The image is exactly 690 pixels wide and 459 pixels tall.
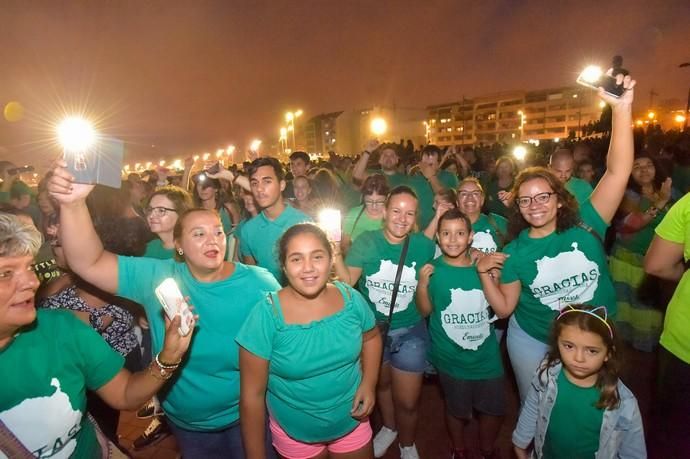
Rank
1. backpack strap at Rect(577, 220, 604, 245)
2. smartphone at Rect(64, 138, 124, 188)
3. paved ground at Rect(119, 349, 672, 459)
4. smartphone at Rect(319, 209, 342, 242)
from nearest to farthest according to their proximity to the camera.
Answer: smartphone at Rect(64, 138, 124, 188) < backpack strap at Rect(577, 220, 604, 245) < smartphone at Rect(319, 209, 342, 242) < paved ground at Rect(119, 349, 672, 459)

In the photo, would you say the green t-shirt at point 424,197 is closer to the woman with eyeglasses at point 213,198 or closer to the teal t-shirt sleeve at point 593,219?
the woman with eyeglasses at point 213,198

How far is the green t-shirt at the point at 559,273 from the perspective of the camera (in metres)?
2.96

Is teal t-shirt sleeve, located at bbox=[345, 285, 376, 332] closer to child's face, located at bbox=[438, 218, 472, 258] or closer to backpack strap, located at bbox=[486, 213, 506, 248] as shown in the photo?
child's face, located at bbox=[438, 218, 472, 258]

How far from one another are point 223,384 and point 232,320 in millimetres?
413

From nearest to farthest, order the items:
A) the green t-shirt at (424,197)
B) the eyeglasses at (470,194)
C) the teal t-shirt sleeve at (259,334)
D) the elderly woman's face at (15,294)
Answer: the elderly woman's face at (15,294) → the teal t-shirt sleeve at (259,334) → the eyeglasses at (470,194) → the green t-shirt at (424,197)

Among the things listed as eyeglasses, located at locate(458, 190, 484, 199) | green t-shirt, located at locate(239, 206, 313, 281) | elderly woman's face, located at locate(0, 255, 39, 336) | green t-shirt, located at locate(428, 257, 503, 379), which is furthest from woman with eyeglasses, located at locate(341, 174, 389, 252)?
elderly woman's face, located at locate(0, 255, 39, 336)

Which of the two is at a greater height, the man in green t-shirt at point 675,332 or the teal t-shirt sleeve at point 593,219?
the teal t-shirt sleeve at point 593,219

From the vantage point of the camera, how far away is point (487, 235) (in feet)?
14.0

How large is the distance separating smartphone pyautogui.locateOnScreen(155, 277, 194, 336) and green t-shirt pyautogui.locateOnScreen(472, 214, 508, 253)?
308 centimetres

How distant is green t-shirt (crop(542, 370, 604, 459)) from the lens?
96.3 inches

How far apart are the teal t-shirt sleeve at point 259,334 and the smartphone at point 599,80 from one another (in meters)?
2.67

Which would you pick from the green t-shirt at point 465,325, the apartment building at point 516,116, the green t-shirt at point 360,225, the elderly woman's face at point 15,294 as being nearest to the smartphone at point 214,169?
the green t-shirt at point 360,225

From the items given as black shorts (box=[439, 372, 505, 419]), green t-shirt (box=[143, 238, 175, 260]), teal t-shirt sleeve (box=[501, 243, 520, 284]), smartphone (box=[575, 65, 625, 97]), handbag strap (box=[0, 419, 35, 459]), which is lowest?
black shorts (box=[439, 372, 505, 419])

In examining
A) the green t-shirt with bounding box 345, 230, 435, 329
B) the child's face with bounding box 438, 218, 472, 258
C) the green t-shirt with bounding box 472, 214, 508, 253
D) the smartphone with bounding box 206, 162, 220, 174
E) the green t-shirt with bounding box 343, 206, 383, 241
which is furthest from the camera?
the smartphone with bounding box 206, 162, 220, 174
